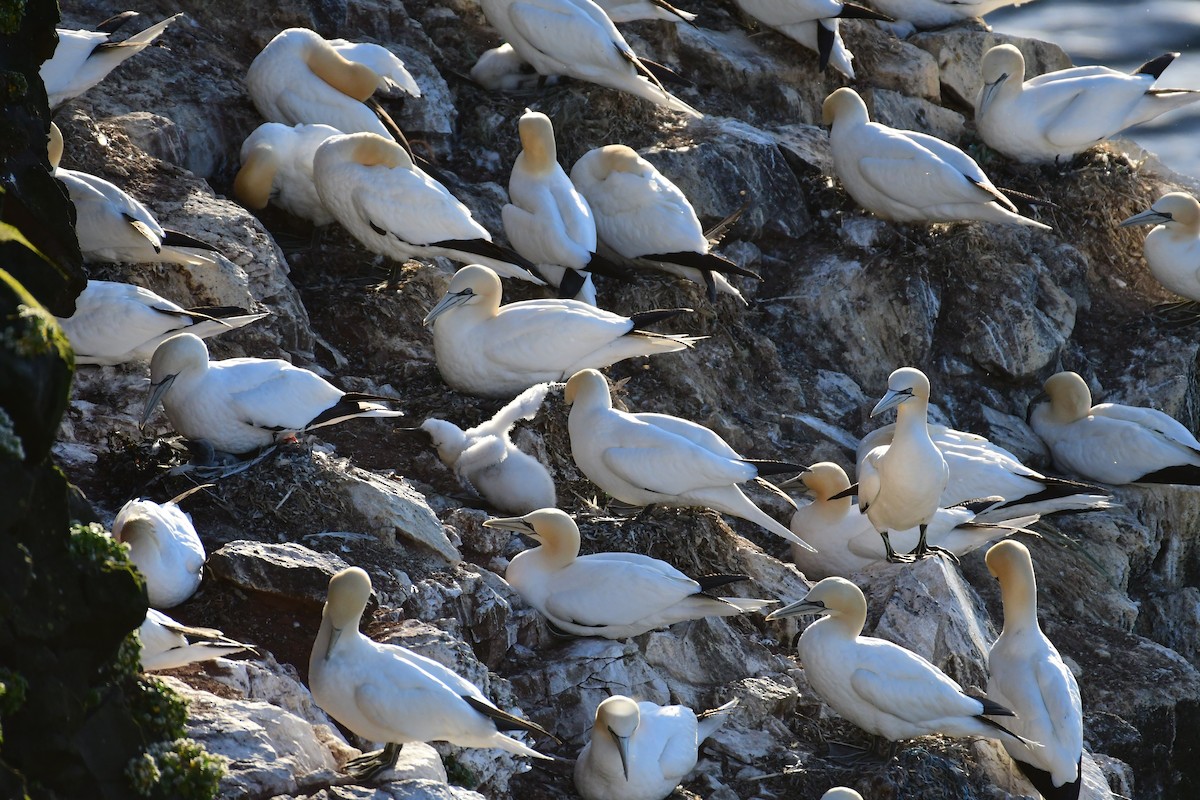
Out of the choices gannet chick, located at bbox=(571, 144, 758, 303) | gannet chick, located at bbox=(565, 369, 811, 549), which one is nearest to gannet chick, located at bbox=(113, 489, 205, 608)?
gannet chick, located at bbox=(565, 369, 811, 549)

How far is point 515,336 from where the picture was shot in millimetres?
8344

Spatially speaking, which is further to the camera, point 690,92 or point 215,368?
point 690,92

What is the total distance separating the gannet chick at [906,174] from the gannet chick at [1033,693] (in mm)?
3462

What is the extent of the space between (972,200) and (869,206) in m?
0.80

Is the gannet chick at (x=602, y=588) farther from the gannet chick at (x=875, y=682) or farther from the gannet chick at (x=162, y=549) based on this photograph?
the gannet chick at (x=162, y=549)

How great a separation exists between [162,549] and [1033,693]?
3862mm

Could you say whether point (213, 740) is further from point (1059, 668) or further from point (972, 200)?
point (972, 200)

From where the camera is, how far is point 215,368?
7016 millimetres

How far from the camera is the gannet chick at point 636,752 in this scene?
5828 mm

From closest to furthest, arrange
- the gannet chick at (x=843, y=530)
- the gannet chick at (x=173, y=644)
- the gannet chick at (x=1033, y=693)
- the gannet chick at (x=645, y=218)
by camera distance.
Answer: the gannet chick at (x=173, y=644) → the gannet chick at (x=1033, y=693) → the gannet chick at (x=843, y=530) → the gannet chick at (x=645, y=218)

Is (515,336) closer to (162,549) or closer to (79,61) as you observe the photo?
(79,61)

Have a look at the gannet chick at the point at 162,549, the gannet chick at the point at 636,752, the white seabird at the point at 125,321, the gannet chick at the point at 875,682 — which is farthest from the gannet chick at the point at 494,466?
the gannet chick at the point at 162,549

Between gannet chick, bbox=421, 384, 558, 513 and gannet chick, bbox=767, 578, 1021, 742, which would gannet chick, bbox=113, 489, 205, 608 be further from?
gannet chick, bbox=767, 578, 1021, 742

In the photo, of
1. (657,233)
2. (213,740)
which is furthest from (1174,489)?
(213,740)
